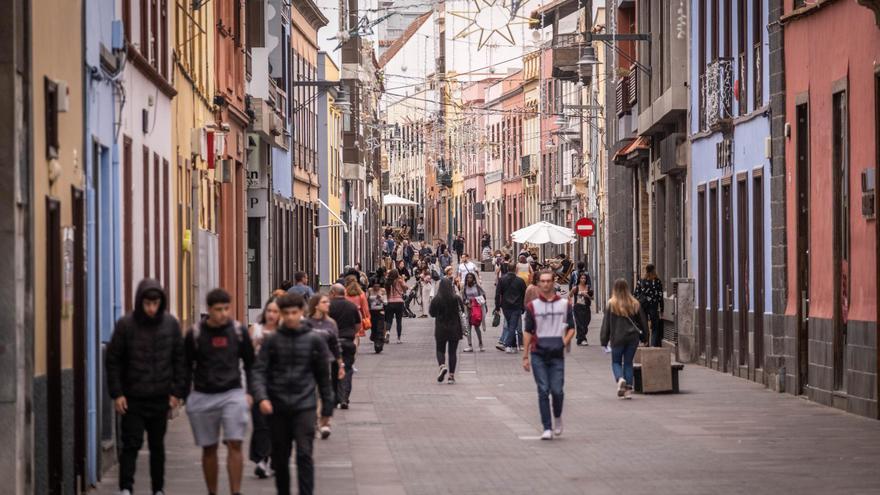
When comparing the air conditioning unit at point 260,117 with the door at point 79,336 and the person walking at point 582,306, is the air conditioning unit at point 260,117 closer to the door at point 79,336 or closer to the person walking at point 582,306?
the person walking at point 582,306

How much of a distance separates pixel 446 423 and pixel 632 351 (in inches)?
191

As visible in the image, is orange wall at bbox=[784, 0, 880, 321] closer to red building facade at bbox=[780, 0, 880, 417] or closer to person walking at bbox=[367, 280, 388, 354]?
red building facade at bbox=[780, 0, 880, 417]

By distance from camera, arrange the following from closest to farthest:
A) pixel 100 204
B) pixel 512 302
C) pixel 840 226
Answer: pixel 100 204
pixel 840 226
pixel 512 302

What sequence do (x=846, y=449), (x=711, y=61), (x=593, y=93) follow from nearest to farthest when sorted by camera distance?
(x=846, y=449)
(x=711, y=61)
(x=593, y=93)

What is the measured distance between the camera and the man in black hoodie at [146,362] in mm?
14492

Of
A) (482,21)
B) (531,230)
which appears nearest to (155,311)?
(531,230)

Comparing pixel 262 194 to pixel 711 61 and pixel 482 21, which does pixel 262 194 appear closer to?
pixel 711 61

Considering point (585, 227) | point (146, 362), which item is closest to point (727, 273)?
point (146, 362)

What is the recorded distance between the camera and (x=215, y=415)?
46.9 ft

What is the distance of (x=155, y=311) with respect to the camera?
14555 millimetres

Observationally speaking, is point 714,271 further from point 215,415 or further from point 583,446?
point 215,415

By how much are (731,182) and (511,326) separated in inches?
332

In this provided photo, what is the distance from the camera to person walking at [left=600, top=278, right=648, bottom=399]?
26.7 metres

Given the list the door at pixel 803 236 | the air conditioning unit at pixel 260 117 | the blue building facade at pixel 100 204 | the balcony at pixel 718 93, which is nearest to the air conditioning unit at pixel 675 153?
the balcony at pixel 718 93
